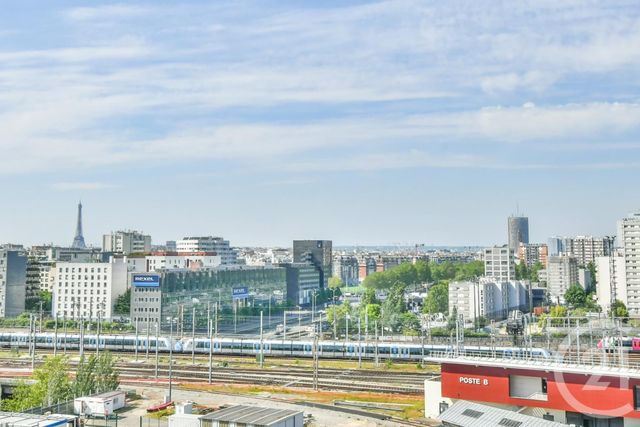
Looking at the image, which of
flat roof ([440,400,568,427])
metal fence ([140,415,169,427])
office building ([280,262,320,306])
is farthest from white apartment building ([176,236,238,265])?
flat roof ([440,400,568,427])

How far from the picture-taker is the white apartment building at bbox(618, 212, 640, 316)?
110m

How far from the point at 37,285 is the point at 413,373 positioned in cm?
10144

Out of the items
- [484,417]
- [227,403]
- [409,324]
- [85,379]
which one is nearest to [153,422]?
[227,403]

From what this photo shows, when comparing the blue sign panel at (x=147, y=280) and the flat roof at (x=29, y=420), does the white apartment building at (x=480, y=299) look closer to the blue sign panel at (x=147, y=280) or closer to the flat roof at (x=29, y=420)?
the blue sign panel at (x=147, y=280)

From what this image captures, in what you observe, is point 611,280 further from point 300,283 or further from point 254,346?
point 254,346

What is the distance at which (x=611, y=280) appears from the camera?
11006 cm

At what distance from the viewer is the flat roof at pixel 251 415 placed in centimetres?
2705

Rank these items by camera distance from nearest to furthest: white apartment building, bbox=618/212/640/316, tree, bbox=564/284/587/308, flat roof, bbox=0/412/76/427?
flat roof, bbox=0/412/76/427 < white apartment building, bbox=618/212/640/316 < tree, bbox=564/284/587/308

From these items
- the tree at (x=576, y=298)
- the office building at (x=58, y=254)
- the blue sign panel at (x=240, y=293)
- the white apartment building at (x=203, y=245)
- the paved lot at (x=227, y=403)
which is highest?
the white apartment building at (x=203, y=245)

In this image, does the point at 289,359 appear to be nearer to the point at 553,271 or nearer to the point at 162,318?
the point at 162,318

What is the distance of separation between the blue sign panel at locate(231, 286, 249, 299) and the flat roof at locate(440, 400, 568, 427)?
3051 inches

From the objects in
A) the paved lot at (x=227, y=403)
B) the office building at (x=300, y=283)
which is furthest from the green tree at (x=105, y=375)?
the office building at (x=300, y=283)

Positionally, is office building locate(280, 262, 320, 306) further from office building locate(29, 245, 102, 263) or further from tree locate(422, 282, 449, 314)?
office building locate(29, 245, 102, 263)

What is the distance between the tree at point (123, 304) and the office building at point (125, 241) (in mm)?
77633
